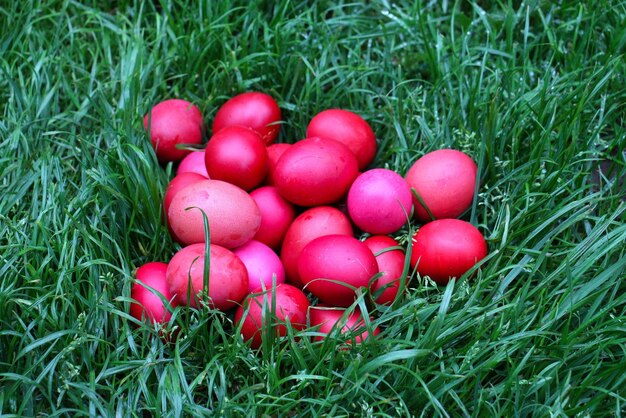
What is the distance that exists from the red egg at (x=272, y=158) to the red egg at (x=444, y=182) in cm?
54

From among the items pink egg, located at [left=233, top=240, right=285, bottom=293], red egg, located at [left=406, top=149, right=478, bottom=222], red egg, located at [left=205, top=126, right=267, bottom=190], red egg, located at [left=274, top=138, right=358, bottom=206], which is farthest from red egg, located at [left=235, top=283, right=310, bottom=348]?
red egg, located at [left=406, top=149, right=478, bottom=222]

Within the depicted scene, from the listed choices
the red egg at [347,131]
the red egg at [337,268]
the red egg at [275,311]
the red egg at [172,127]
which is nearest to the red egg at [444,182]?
the red egg at [347,131]

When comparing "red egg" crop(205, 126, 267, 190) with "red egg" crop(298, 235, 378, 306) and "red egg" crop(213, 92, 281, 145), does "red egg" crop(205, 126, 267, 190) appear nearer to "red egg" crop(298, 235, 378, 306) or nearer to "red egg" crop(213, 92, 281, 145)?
"red egg" crop(213, 92, 281, 145)

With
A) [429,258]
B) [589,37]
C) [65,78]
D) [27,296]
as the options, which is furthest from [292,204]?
[589,37]

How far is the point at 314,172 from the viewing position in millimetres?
2584

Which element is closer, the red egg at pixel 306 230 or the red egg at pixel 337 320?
the red egg at pixel 337 320

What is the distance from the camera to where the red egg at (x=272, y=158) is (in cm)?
282

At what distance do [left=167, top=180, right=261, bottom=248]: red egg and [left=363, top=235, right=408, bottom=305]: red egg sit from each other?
441 millimetres

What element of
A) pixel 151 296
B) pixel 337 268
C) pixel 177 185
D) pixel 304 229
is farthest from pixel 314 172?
pixel 151 296

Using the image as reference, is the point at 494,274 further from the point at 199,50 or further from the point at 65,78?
the point at 65,78

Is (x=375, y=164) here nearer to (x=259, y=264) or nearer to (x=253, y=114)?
(x=253, y=114)

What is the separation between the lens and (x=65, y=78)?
3.22 meters

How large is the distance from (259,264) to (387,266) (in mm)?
458

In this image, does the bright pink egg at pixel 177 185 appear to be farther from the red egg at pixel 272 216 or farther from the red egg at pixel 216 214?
the red egg at pixel 272 216
